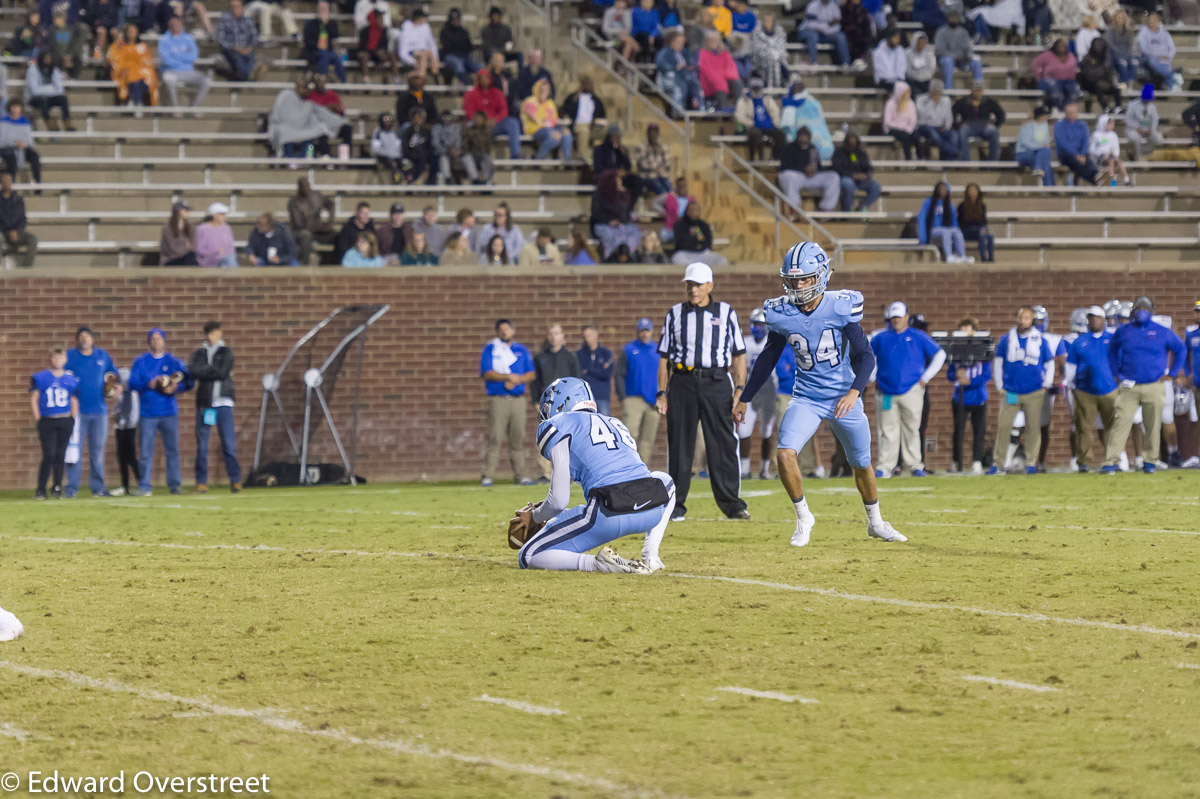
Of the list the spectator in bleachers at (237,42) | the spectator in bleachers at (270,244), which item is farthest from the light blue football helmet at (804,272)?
the spectator in bleachers at (237,42)

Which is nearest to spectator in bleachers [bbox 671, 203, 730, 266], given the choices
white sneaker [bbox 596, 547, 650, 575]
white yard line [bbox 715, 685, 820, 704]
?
white sneaker [bbox 596, 547, 650, 575]

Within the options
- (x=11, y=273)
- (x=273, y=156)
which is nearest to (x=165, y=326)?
(x=11, y=273)

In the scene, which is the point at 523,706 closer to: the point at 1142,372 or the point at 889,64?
the point at 1142,372

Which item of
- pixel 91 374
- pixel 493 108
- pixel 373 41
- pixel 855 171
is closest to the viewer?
pixel 91 374

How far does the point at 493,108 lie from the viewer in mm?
23297

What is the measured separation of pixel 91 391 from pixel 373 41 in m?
8.75

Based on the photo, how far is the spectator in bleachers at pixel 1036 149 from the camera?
24.7 m

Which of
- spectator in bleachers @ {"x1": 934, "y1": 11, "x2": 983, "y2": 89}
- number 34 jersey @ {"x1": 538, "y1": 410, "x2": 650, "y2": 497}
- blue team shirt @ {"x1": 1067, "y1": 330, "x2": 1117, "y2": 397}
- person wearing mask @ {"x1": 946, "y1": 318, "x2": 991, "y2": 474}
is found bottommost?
person wearing mask @ {"x1": 946, "y1": 318, "x2": 991, "y2": 474}

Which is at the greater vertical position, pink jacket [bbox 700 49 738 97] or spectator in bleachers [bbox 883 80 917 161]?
pink jacket [bbox 700 49 738 97]

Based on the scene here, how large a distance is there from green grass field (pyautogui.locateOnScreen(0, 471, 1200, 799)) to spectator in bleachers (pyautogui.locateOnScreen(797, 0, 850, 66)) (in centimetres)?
1632

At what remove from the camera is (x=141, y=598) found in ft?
29.4

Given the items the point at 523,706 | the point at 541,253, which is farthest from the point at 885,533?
the point at 541,253

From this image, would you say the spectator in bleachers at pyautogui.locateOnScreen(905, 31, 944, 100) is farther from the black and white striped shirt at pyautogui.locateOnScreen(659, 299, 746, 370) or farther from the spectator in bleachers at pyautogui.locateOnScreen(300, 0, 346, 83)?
the black and white striped shirt at pyautogui.locateOnScreen(659, 299, 746, 370)

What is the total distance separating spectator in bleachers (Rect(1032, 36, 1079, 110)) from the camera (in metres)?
26.3
